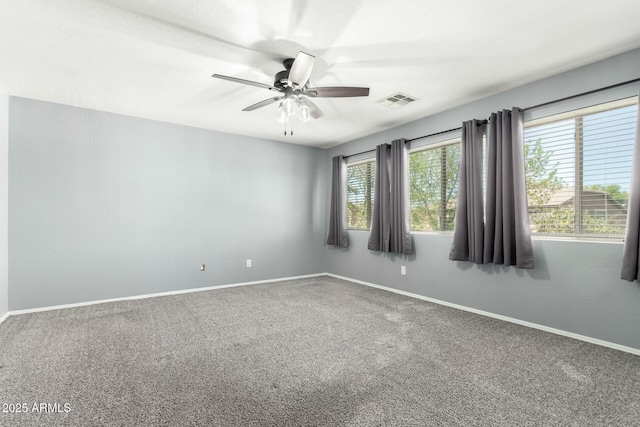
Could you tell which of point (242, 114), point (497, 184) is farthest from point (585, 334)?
point (242, 114)

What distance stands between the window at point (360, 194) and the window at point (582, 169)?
2499mm

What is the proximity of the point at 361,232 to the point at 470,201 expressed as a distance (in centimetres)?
213

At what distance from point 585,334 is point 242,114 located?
4473 millimetres

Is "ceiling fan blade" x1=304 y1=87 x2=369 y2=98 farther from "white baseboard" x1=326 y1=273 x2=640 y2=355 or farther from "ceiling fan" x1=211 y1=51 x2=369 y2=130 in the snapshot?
"white baseboard" x1=326 y1=273 x2=640 y2=355

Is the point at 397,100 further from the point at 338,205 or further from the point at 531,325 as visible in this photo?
the point at 531,325

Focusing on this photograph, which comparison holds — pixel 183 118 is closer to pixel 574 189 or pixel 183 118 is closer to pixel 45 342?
pixel 45 342

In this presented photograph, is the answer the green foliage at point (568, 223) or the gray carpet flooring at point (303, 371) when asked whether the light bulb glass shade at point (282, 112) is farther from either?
the green foliage at point (568, 223)

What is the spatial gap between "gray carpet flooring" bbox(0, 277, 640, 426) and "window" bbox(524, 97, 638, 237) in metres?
1.13

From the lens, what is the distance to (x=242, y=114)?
4.17 meters

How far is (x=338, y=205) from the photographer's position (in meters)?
5.72

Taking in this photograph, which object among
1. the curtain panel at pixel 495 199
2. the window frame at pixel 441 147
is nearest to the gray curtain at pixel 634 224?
the curtain panel at pixel 495 199

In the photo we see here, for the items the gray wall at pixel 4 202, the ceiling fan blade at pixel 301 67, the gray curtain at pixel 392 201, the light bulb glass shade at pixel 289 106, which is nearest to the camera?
the ceiling fan blade at pixel 301 67

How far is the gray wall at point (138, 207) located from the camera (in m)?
3.68

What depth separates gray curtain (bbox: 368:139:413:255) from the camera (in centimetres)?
445
